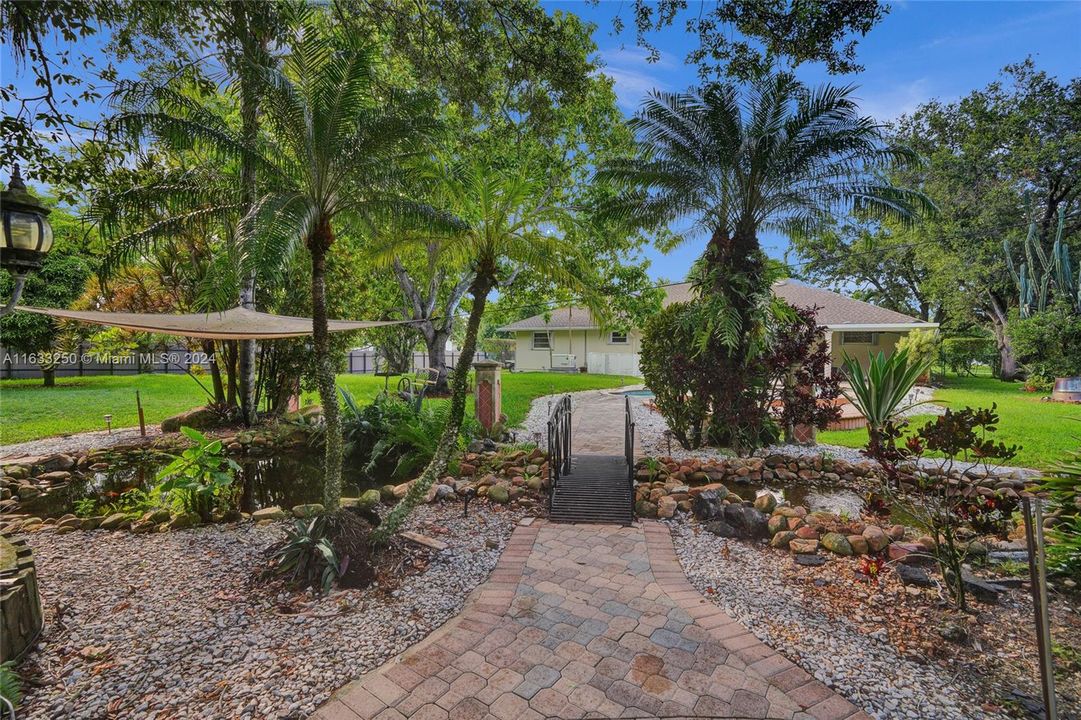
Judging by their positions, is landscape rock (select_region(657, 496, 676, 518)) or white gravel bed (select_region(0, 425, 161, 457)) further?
white gravel bed (select_region(0, 425, 161, 457))

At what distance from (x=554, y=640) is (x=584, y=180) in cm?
1272

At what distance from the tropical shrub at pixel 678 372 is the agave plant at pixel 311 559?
6.13m

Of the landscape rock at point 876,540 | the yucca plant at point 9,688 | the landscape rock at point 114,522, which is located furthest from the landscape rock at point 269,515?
the landscape rock at point 876,540

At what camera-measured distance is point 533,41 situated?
226 inches

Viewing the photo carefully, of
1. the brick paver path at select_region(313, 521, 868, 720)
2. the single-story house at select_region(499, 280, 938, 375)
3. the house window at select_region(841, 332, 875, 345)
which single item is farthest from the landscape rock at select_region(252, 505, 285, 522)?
the house window at select_region(841, 332, 875, 345)

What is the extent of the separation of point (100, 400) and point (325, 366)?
1433cm

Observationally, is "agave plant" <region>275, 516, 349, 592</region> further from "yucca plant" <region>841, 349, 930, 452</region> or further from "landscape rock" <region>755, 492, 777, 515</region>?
"yucca plant" <region>841, 349, 930, 452</region>

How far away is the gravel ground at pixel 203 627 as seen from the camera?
2.47 meters

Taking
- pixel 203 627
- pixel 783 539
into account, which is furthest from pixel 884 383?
pixel 203 627

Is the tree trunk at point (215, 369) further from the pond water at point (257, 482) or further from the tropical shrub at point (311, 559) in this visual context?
the tropical shrub at point (311, 559)

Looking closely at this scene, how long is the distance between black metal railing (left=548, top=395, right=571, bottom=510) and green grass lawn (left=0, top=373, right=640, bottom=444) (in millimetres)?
4453

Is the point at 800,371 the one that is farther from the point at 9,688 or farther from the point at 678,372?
the point at 9,688

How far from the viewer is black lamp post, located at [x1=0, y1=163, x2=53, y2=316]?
3738mm

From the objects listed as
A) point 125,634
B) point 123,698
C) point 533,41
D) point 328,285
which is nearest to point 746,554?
point 123,698
